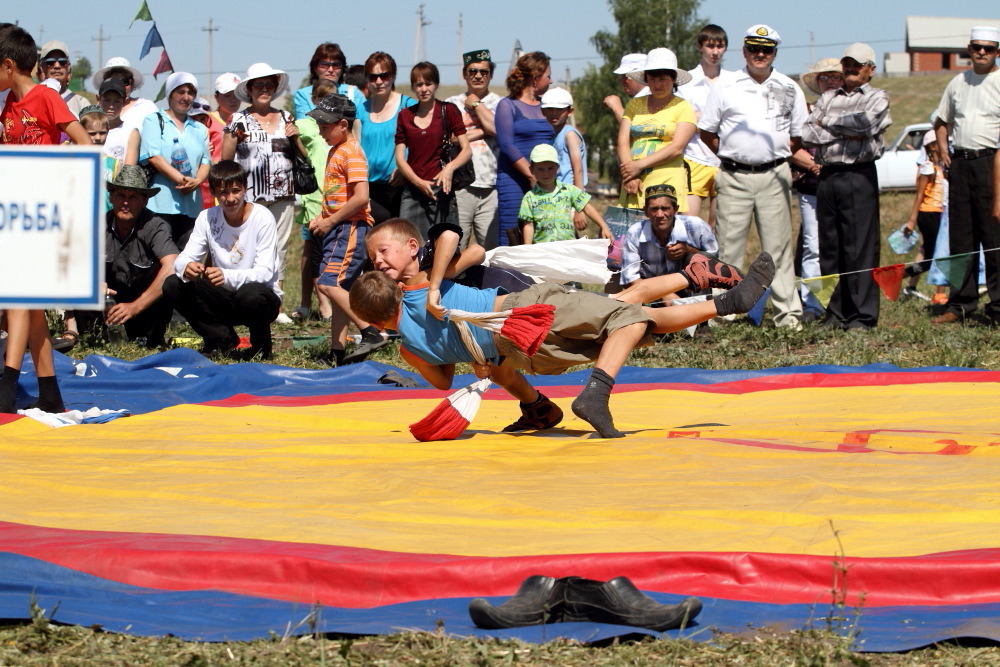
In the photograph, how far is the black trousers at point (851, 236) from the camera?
29.8ft

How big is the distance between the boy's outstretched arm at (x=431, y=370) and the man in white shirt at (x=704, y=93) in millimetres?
3937

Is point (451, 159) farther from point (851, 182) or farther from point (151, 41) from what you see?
point (151, 41)

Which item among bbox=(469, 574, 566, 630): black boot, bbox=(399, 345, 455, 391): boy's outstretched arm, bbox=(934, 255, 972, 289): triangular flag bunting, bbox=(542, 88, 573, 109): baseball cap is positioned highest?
bbox=(542, 88, 573, 109): baseball cap

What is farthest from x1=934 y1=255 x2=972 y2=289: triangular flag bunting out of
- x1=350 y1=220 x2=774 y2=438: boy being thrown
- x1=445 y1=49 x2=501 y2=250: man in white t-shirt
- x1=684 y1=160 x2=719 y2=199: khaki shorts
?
x1=350 y1=220 x2=774 y2=438: boy being thrown

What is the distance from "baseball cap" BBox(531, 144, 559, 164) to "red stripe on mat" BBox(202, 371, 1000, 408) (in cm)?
241

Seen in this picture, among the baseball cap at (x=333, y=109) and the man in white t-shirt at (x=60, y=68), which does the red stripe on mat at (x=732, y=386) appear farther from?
the man in white t-shirt at (x=60, y=68)

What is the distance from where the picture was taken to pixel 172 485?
459 centimetres

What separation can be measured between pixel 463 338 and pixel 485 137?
5166 mm

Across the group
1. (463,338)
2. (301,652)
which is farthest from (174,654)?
(463,338)

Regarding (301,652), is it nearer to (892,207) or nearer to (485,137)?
(485,137)

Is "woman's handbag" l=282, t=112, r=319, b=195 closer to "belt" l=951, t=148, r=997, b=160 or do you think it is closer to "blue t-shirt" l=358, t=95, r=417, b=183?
"blue t-shirt" l=358, t=95, r=417, b=183

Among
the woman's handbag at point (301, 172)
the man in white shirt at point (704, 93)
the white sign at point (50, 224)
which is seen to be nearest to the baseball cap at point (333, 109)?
the woman's handbag at point (301, 172)

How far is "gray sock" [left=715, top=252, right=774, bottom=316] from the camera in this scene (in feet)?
18.7

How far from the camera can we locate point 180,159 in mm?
9656
